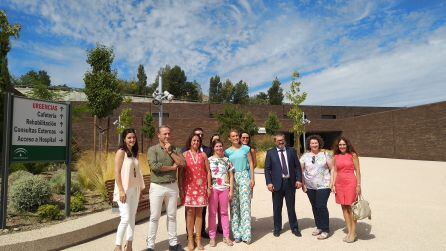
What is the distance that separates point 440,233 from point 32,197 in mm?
7055

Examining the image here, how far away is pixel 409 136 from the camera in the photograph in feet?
90.5

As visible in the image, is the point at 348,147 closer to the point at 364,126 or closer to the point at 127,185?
the point at 127,185

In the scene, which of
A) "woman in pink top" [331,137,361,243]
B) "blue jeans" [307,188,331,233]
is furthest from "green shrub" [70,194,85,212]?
"woman in pink top" [331,137,361,243]

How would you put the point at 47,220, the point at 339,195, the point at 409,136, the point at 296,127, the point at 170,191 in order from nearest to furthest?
the point at 170,191 → the point at 339,195 → the point at 47,220 → the point at 296,127 → the point at 409,136

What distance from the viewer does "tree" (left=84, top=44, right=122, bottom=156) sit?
13.2 meters

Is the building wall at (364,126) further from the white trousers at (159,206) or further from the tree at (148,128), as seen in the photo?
the white trousers at (159,206)

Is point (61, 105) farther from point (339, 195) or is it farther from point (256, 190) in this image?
point (256, 190)

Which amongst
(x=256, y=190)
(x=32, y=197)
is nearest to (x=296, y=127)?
(x=256, y=190)

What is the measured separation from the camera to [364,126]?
35469mm

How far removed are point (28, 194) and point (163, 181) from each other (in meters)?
3.11

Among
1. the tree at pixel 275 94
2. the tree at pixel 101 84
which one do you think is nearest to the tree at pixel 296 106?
the tree at pixel 101 84

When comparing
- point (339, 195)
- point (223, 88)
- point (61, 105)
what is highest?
point (223, 88)

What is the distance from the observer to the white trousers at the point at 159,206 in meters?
4.54

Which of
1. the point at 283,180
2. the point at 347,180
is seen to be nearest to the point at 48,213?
the point at 283,180
